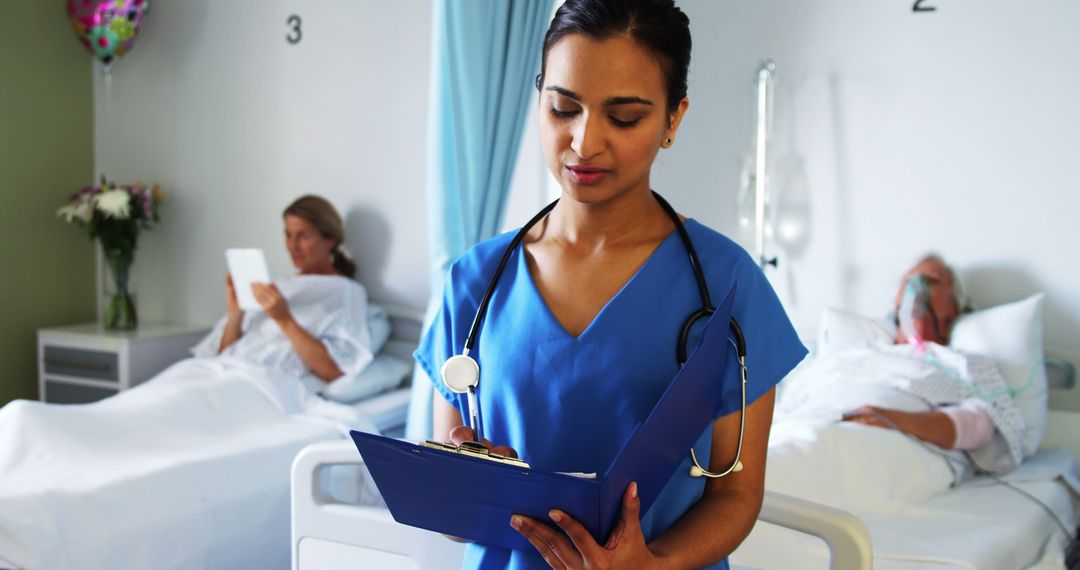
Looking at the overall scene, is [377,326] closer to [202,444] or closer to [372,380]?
[372,380]

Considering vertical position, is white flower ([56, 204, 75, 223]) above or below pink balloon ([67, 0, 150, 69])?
below

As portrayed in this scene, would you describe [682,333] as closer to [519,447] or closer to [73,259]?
[519,447]

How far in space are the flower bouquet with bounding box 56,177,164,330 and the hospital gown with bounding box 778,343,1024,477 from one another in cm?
263

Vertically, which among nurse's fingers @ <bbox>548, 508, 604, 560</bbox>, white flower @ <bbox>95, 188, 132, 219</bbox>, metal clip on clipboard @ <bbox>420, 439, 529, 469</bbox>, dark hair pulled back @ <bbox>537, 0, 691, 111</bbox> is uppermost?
dark hair pulled back @ <bbox>537, 0, 691, 111</bbox>

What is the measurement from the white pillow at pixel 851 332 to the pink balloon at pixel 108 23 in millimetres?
2906

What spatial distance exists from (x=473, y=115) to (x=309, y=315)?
986mm

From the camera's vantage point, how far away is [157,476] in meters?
2.19

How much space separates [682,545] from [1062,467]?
191 centimetres

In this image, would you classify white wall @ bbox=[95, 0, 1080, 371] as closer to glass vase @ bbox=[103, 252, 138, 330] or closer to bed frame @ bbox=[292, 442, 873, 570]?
glass vase @ bbox=[103, 252, 138, 330]

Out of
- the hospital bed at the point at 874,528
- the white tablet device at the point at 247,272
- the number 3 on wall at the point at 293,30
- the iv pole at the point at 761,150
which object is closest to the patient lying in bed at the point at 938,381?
the hospital bed at the point at 874,528

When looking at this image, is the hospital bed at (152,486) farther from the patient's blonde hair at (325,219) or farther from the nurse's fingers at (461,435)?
the nurse's fingers at (461,435)

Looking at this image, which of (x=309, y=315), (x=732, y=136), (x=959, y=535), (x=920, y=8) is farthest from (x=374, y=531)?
(x=920, y=8)

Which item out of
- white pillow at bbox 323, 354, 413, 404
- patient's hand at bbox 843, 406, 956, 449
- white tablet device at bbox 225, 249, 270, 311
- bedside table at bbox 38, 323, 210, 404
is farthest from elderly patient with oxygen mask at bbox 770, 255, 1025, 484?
bedside table at bbox 38, 323, 210, 404

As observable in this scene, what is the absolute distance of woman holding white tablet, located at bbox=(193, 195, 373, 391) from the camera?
10.0 ft
